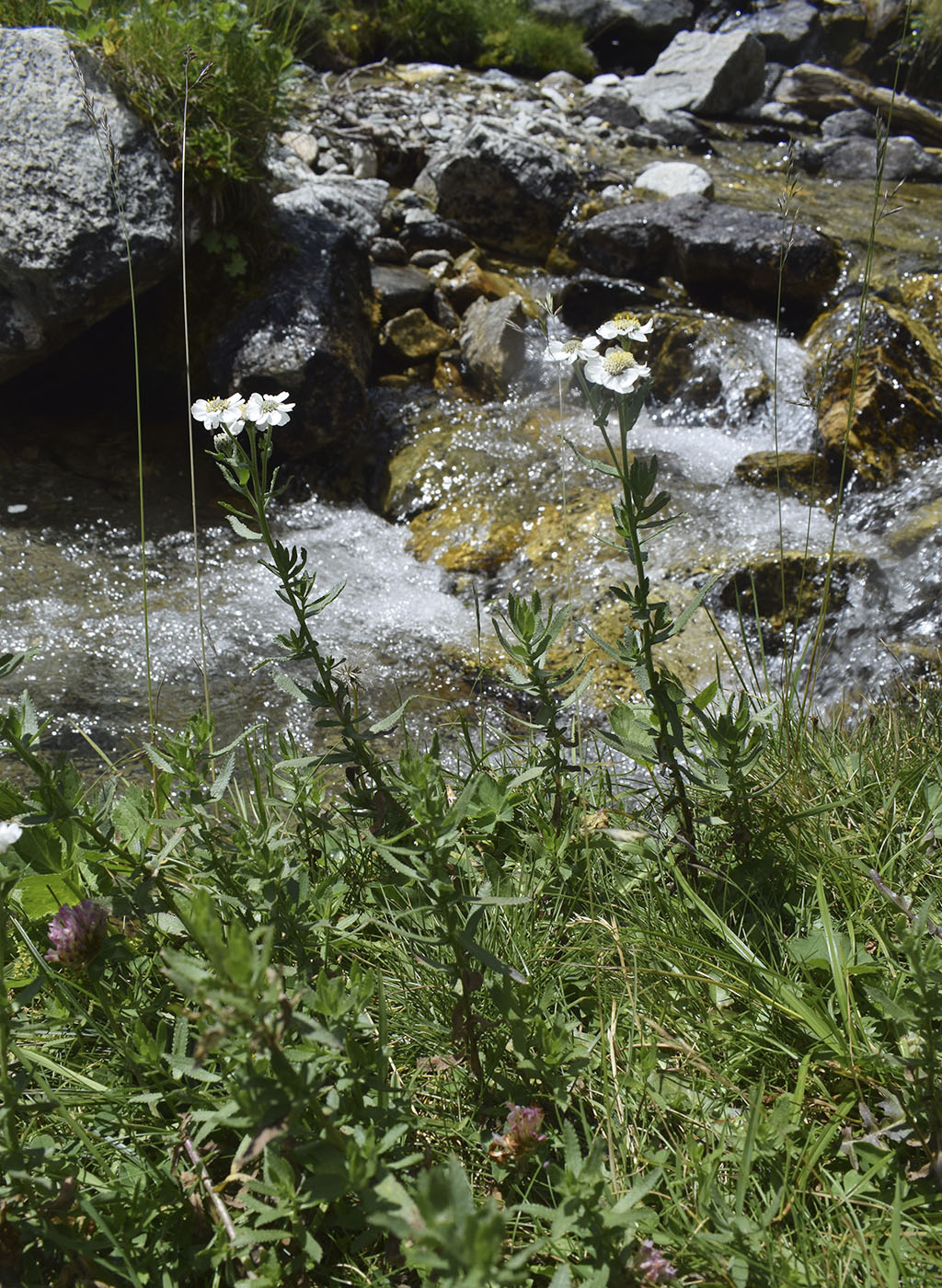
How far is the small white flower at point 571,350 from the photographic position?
63.9 inches

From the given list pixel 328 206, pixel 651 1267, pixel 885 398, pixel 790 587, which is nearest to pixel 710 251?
pixel 885 398

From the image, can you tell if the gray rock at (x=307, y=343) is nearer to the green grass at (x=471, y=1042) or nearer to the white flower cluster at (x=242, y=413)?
the white flower cluster at (x=242, y=413)

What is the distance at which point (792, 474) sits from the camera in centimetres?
549

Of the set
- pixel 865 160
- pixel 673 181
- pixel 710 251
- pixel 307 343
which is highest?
pixel 865 160

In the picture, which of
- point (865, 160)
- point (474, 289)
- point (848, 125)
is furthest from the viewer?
point (848, 125)

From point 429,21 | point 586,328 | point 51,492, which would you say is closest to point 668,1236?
point 51,492

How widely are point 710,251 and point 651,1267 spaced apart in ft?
25.2

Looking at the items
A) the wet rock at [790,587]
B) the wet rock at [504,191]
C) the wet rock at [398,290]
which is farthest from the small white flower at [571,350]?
the wet rock at [504,191]

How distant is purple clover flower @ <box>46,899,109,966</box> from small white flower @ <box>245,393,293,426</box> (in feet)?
3.09

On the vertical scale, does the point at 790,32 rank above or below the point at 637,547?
above

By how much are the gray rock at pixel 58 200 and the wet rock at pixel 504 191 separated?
4.05 meters

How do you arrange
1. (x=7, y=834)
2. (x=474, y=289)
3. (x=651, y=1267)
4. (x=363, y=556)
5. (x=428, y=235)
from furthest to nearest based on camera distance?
(x=428, y=235) < (x=474, y=289) < (x=363, y=556) < (x=651, y=1267) < (x=7, y=834)

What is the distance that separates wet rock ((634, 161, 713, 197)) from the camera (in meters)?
8.72

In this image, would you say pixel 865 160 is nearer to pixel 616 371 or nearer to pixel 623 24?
pixel 623 24
